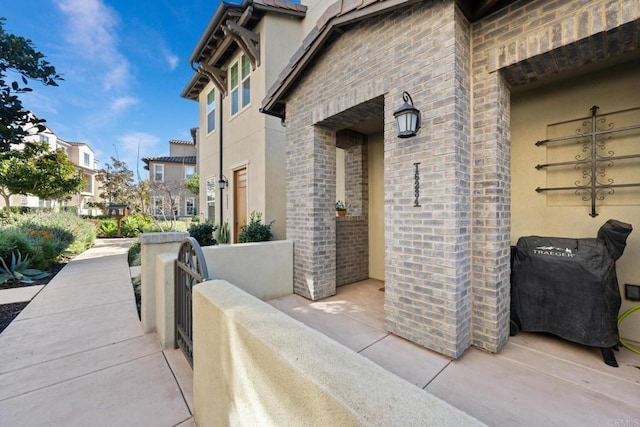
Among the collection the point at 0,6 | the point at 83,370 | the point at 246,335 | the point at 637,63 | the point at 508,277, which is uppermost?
the point at 0,6

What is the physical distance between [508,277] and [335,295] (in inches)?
107

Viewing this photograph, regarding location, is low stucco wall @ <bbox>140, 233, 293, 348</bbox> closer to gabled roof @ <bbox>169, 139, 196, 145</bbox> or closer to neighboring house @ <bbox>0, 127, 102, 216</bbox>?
gabled roof @ <bbox>169, 139, 196, 145</bbox>

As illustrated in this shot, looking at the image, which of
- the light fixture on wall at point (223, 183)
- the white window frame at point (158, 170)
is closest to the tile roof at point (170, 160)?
the white window frame at point (158, 170)

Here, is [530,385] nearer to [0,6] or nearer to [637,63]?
[637,63]

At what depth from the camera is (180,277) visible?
2.95 metres

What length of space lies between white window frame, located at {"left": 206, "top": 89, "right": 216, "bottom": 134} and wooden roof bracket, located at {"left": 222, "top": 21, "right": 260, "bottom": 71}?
11.5 ft

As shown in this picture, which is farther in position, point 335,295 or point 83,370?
point 335,295

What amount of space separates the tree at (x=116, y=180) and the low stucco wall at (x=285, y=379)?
2145cm

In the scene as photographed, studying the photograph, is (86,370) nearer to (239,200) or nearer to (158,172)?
(239,200)

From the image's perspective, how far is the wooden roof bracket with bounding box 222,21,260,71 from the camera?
6.82m

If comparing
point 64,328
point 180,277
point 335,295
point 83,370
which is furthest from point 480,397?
point 64,328

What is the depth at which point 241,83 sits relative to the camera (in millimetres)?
7969

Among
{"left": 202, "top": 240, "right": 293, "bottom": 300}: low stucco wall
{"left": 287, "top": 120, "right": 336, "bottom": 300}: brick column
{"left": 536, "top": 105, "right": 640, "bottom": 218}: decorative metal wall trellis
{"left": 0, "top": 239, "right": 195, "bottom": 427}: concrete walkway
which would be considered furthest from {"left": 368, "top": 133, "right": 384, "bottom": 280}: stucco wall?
{"left": 0, "top": 239, "right": 195, "bottom": 427}: concrete walkway

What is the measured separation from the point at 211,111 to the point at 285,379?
11.4 meters
